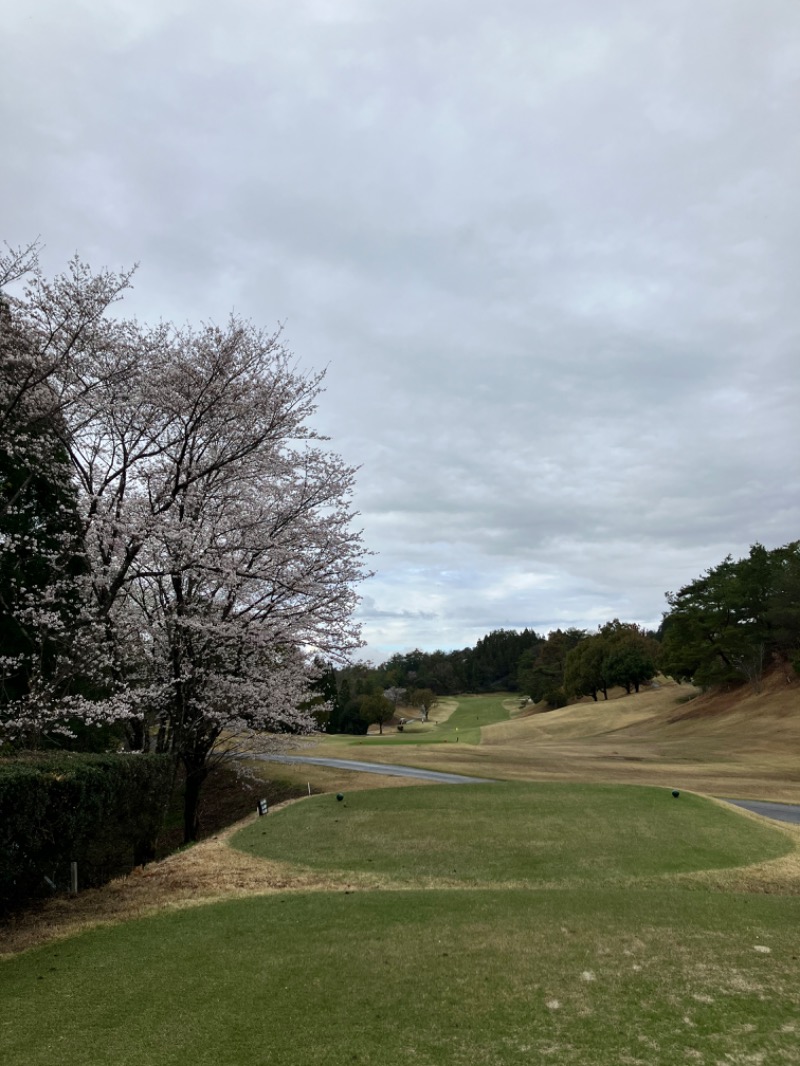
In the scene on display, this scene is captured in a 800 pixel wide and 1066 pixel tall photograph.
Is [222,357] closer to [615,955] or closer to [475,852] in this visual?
[475,852]

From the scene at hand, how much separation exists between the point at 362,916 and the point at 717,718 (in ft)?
189

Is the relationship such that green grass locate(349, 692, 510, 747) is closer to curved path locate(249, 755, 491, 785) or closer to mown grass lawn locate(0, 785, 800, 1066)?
curved path locate(249, 755, 491, 785)

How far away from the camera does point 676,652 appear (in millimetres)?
70062

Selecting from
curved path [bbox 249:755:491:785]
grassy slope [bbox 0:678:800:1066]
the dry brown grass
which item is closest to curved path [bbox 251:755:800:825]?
curved path [bbox 249:755:491:785]

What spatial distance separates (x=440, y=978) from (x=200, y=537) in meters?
10.8

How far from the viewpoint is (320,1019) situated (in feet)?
19.1

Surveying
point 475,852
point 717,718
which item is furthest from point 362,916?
point 717,718

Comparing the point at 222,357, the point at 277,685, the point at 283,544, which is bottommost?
the point at 277,685

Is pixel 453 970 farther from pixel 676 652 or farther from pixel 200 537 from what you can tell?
pixel 676 652

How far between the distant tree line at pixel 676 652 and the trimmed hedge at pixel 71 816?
6.84 m

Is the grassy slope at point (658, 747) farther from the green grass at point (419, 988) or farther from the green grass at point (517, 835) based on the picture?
the green grass at point (419, 988)

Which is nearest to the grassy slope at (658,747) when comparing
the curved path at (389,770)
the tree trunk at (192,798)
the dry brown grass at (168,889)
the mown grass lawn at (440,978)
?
the curved path at (389,770)

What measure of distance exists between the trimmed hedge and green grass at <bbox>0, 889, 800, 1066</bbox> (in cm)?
173

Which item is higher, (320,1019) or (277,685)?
(277,685)
